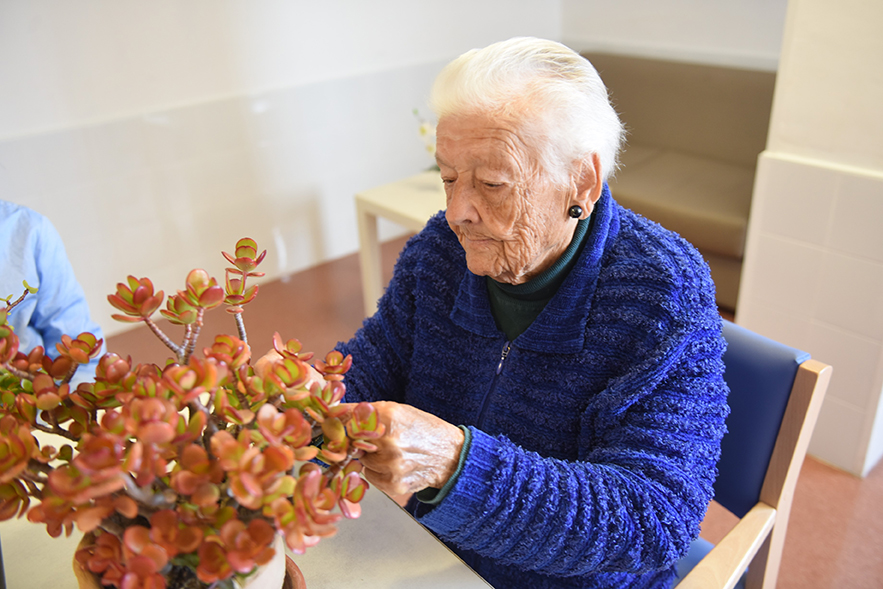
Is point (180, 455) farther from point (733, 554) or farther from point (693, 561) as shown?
point (693, 561)

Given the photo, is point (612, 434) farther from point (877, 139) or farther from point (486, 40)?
point (486, 40)

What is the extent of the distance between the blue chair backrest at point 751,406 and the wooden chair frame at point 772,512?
0.5 inches

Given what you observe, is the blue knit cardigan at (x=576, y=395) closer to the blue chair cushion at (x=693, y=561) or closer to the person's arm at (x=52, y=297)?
the blue chair cushion at (x=693, y=561)

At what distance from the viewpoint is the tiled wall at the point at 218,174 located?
2812mm

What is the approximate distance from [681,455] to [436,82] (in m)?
0.67

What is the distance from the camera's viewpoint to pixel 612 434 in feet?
3.40

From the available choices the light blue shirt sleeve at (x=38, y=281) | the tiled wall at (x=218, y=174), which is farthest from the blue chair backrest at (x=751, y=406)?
the tiled wall at (x=218, y=174)

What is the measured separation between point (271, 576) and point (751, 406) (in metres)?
0.85

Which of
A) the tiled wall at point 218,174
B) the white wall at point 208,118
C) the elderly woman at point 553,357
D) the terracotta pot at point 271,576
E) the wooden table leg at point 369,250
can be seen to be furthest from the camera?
the wooden table leg at point 369,250

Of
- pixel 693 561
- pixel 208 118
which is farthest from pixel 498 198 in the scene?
pixel 208 118

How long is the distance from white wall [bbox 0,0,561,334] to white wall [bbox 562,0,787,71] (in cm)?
48

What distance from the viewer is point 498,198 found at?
3.44 feet

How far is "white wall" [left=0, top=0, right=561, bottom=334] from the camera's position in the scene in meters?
2.68

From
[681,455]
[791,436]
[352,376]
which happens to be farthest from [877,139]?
[352,376]
